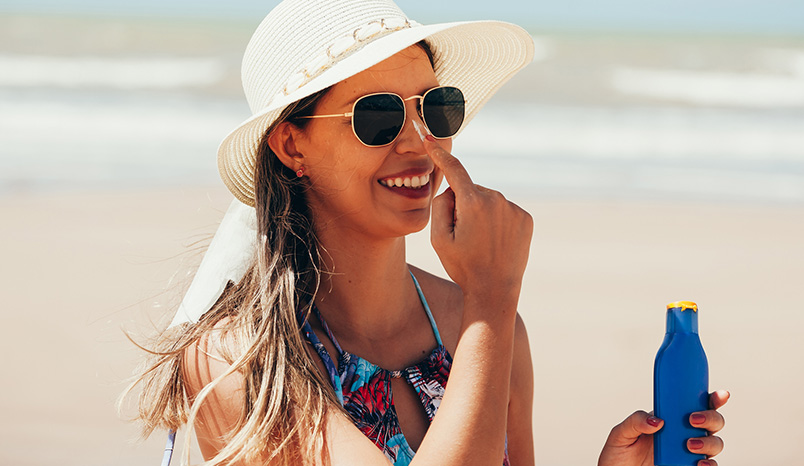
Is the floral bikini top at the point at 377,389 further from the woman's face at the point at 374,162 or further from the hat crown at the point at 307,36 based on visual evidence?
the hat crown at the point at 307,36

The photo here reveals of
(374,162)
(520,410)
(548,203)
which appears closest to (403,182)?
(374,162)

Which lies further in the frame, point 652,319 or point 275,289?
point 652,319

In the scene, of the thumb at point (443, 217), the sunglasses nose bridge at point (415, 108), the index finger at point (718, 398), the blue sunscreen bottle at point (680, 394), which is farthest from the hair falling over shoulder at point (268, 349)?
the index finger at point (718, 398)

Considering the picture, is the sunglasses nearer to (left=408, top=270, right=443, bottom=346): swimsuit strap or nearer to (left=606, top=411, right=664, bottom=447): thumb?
(left=408, top=270, right=443, bottom=346): swimsuit strap

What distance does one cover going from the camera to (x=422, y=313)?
2922mm

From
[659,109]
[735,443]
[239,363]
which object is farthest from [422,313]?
[659,109]

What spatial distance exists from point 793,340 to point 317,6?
17.9ft

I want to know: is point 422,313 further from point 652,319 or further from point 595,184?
point 595,184

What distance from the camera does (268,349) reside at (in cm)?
243

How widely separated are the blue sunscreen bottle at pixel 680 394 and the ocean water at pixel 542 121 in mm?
8033

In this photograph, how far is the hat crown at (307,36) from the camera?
2.62 m

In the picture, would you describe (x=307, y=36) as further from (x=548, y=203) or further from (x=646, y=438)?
(x=548, y=203)

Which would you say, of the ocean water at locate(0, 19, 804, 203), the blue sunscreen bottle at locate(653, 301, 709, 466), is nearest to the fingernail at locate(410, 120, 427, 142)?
the blue sunscreen bottle at locate(653, 301, 709, 466)

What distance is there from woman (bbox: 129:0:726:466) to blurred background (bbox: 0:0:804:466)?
Answer: 0.69 metres
